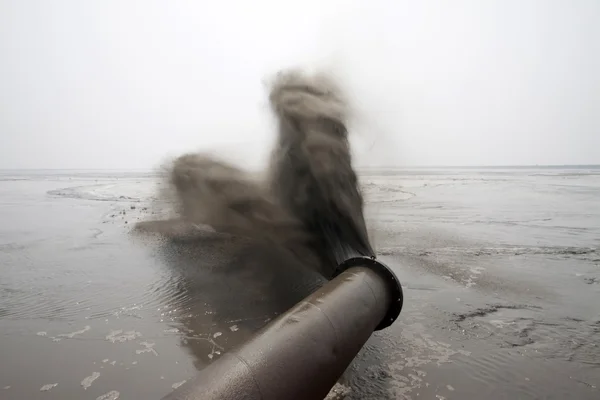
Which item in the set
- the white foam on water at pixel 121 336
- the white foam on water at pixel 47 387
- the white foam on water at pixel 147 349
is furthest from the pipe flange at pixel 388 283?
the white foam on water at pixel 47 387

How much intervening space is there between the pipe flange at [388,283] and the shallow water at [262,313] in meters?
0.39

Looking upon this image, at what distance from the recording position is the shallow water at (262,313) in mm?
4293

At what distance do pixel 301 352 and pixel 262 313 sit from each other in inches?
129

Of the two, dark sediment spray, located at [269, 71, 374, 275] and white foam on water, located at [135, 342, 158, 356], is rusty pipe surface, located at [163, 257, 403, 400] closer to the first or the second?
white foam on water, located at [135, 342, 158, 356]

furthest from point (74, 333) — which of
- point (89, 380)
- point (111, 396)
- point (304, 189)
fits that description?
point (304, 189)

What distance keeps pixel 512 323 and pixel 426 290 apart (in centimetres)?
177

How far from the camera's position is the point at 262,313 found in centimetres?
616

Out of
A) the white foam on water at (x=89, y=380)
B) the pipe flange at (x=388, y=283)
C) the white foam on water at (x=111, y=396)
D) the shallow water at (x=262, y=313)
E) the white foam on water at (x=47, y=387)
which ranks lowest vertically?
the shallow water at (x=262, y=313)

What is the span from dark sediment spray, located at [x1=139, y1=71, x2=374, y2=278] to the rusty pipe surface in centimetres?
308

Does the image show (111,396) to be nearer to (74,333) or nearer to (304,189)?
(74,333)

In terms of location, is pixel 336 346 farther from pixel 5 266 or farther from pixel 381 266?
pixel 5 266

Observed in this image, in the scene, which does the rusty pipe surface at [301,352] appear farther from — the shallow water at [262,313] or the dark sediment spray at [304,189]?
the dark sediment spray at [304,189]

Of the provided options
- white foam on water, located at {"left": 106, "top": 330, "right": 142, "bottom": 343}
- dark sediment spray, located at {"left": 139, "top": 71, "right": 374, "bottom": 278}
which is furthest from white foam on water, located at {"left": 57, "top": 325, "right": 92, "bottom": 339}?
dark sediment spray, located at {"left": 139, "top": 71, "right": 374, "bottom": 278}

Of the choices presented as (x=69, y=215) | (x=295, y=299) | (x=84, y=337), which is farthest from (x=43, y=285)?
(x=69, y=215)
